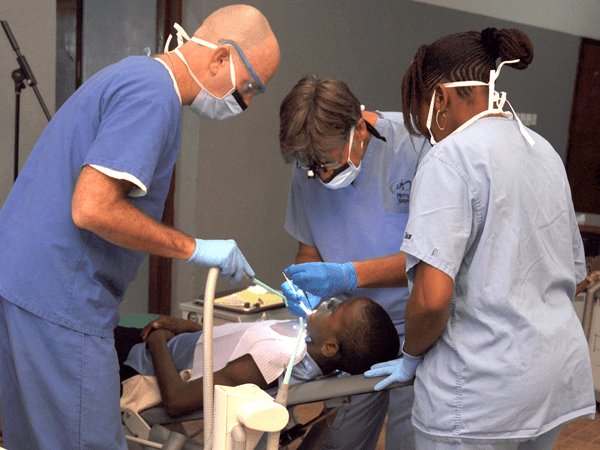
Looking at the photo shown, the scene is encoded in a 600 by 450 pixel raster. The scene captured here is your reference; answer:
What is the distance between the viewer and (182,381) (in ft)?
6.29

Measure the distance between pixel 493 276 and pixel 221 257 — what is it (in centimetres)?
52

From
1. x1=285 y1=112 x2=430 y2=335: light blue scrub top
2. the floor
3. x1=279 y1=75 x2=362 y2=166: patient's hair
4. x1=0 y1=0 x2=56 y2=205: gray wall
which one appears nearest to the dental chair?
x1=285 y1=112 x2=430 y2=335: light blue scrub top

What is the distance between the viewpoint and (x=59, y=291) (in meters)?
1.49

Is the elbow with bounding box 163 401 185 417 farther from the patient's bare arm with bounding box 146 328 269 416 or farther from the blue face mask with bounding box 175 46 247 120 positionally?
the blue face mask with bounding box 175 46 247 120

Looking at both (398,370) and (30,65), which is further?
(30,65)

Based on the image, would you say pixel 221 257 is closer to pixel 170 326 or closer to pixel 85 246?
pixel 85 246

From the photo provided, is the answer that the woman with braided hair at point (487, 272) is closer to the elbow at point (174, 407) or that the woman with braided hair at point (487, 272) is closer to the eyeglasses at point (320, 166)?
the eyeglasses at point (320, 166)

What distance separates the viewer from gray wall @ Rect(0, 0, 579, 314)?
3395 millimetres

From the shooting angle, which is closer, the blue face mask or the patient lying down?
the blue face mask

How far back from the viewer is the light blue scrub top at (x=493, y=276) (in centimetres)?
136

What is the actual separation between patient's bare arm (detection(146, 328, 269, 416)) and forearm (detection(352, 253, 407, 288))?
35 cm

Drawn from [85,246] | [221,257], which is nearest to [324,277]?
[221,257]

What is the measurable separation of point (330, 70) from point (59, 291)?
3360mm

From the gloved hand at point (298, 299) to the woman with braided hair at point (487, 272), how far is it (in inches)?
19.8
